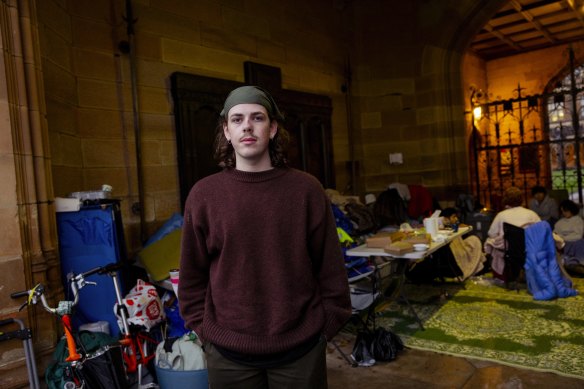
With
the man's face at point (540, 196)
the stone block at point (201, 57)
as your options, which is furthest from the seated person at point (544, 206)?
the stone block at point (201, 57)

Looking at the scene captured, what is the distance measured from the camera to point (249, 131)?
62.9 inches

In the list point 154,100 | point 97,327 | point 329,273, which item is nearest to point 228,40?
point 154,100

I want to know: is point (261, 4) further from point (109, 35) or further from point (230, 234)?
point (230, 234)

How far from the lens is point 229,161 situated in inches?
69.2

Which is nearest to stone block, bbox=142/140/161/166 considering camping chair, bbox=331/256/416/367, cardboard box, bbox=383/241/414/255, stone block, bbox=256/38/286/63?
stone block, bbox=256/38/286/63

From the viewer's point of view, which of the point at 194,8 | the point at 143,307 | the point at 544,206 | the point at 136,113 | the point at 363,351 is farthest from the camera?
the point at 544,206

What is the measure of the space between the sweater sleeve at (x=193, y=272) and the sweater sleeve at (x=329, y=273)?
0.39 meters

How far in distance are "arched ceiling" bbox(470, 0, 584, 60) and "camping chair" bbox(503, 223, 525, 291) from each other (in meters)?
5.23

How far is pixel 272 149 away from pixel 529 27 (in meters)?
10.9

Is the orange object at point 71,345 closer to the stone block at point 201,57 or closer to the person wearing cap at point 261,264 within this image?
the person wearing cap at point 261,264

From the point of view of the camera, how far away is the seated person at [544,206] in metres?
7.39

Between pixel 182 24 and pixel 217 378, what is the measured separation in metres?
4.82

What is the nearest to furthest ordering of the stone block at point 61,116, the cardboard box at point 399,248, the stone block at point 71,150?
the stone block at point 61,116, the stone block at point 71,150, the cardboard box at point 399,248

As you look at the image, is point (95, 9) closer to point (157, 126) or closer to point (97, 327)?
point (157, 126)
